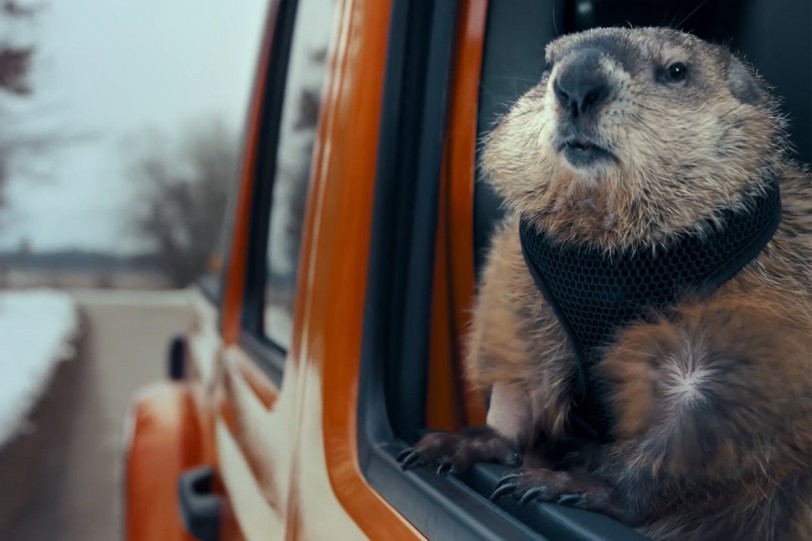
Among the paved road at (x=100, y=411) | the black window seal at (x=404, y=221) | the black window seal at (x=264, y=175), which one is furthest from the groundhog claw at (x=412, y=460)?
the paved road at (x=100, y=411)

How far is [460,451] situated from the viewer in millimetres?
1307

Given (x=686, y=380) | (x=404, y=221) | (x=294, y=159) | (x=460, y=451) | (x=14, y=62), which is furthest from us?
(x=14, y=62)

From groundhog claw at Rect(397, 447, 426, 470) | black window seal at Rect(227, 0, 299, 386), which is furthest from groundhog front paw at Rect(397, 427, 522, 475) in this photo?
black window seal at Rect(227, 0, 299, 386)

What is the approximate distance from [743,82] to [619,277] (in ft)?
0.82

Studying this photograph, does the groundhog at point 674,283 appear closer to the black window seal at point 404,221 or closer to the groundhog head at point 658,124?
the groundhog head at point 658,124

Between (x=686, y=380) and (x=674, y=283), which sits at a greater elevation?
(x=674, y=283)

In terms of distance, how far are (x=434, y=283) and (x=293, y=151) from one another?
3.23 feet

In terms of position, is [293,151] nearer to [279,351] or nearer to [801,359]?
[279,351]

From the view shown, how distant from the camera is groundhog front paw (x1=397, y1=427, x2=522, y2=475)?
4.25 ft

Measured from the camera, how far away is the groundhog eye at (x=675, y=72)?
106 centimetres

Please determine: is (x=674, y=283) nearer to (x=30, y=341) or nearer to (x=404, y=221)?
(x=404, y=221)

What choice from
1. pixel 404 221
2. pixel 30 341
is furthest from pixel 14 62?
pixel 404 221

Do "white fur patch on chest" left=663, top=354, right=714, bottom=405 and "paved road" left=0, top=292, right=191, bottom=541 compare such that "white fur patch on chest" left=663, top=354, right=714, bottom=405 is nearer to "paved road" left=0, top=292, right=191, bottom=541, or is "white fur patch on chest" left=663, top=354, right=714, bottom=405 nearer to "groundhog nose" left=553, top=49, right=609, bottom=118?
"groundhog nose" left=553, top=49, right=609, bottom=118

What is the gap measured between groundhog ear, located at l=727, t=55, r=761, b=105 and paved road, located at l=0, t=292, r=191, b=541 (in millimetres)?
5386
